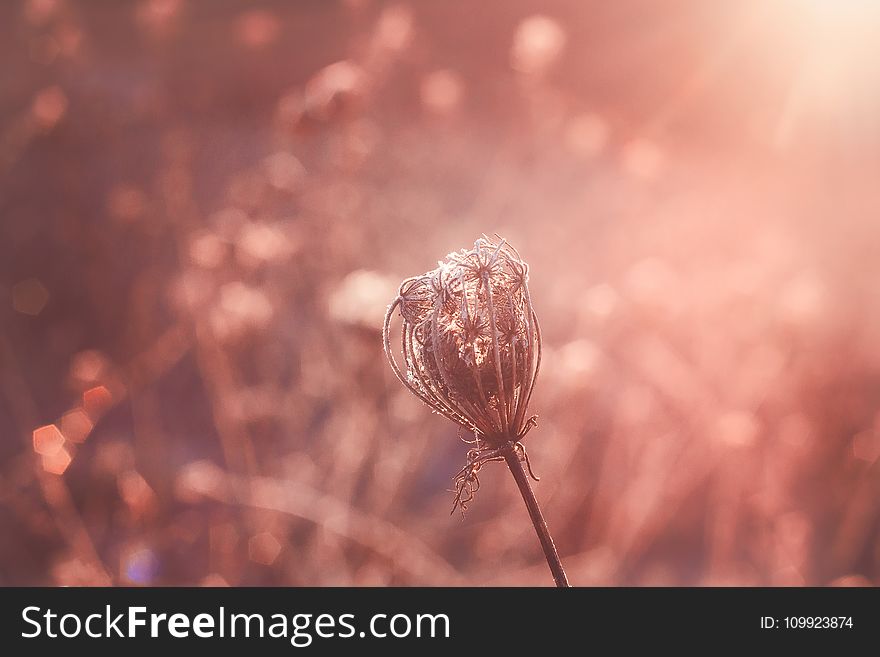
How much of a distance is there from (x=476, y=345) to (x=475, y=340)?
2cm

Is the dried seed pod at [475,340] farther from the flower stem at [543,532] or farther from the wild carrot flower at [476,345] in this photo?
the flower stem at [543,532]

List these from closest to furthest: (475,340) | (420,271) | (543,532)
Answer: (543,532) → (475,340) → (420,271)

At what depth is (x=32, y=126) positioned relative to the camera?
164 inches

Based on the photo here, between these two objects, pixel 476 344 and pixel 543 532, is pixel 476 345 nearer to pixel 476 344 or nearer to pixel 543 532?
pixel 476 344

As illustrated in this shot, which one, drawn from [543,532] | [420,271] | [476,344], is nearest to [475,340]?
[476,344]

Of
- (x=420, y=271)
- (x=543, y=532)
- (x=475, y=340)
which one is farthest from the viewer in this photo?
(x=420, y=271)

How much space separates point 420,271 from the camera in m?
4.22

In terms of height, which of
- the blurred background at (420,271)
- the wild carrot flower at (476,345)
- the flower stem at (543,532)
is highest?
the blurred background at (420,271)

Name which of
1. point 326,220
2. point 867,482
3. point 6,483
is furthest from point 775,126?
point 6,483

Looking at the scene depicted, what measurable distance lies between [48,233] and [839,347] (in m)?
5.82

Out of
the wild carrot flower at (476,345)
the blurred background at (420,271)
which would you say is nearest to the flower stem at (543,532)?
the wild carrot flower at (476,345)

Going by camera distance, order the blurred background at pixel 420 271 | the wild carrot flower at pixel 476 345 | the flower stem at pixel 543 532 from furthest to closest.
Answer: the blurred background at pixel 420 271 → the wild carrot flower at pixel 476 345 → the flower stem at pixel 543 532

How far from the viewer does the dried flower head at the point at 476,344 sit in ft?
3.68

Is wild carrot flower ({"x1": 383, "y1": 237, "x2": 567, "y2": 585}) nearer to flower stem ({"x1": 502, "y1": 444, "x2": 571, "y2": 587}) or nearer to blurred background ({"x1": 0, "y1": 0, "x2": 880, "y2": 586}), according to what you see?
flower stem ({"x1": 502, "y1": 444, "x2": 571, "y2": 587})
